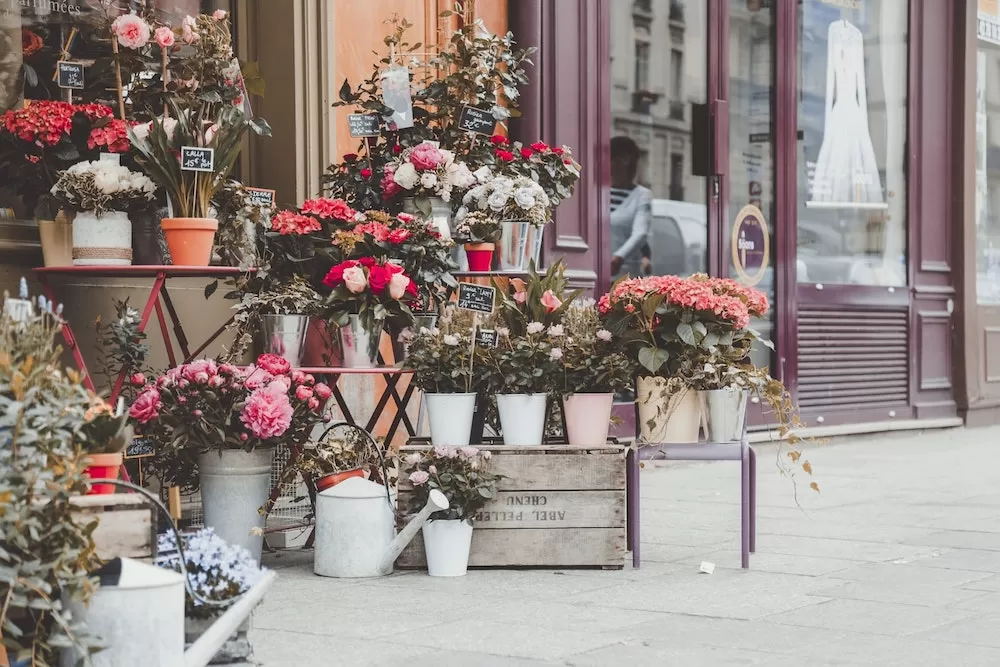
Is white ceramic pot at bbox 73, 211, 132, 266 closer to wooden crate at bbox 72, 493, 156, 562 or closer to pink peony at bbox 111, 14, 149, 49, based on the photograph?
pink peony at bbox 111, 14, 149, 49

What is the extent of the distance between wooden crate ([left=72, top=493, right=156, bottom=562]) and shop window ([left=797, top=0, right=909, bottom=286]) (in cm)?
720

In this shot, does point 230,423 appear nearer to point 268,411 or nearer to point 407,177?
point 268,411

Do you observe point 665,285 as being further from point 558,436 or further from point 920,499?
point 920,499

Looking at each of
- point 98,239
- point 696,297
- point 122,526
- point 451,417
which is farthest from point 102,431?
point 696,297

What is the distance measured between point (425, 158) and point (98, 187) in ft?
4.15

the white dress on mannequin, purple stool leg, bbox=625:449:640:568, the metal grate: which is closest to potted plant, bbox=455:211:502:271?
purple stool leg, bbox=625:449:640:568

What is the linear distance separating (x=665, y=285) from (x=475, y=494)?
991 mm

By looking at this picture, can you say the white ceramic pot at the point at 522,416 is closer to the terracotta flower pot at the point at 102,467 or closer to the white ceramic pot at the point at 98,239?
the white ceramic pot at the point at 98,239

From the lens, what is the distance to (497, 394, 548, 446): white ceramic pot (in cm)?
510

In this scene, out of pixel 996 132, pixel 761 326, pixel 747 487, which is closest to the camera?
pixel 747 487

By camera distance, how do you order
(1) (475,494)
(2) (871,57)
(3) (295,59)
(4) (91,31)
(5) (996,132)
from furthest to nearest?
(5) (996,132) < (2) (871,57) < (3) (295,59) < (4) (91,31) < (1) (475,494)

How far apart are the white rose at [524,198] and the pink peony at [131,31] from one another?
4.83 ft

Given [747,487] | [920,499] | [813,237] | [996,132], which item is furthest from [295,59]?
[996,132]

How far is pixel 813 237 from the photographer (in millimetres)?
10055
